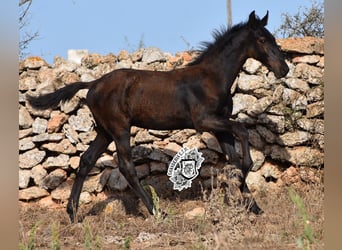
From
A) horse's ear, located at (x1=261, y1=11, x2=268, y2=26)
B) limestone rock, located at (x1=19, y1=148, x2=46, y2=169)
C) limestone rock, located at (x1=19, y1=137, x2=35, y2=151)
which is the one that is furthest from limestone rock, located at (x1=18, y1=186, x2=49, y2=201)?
horse's ear, located at (x1=261, y1=11, x2=268, y2=26)

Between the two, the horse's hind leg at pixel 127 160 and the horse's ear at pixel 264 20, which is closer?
the horse's hind leg at pixel 127 160

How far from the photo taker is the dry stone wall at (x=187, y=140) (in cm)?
737

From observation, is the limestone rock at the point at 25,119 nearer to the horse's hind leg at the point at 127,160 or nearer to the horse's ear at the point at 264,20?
the horse's hind leg at the point at 127,160

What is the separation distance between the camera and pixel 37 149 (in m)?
7.50

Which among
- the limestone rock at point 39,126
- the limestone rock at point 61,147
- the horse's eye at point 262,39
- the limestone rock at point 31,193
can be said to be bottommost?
the limestone rock at point 31,193

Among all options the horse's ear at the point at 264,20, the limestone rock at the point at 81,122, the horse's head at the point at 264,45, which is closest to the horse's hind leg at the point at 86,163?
the limestone rock at the point at 81,122

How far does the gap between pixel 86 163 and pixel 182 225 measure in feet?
5.37

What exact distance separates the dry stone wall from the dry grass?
1.17 ft

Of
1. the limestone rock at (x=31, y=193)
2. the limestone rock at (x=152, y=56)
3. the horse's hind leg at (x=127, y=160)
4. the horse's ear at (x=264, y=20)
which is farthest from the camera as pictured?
the limestone rock at (x=152, y=56)

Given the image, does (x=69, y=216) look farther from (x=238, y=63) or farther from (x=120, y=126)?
(x=238, y=63)

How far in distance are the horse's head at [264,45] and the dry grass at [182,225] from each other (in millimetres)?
1512
